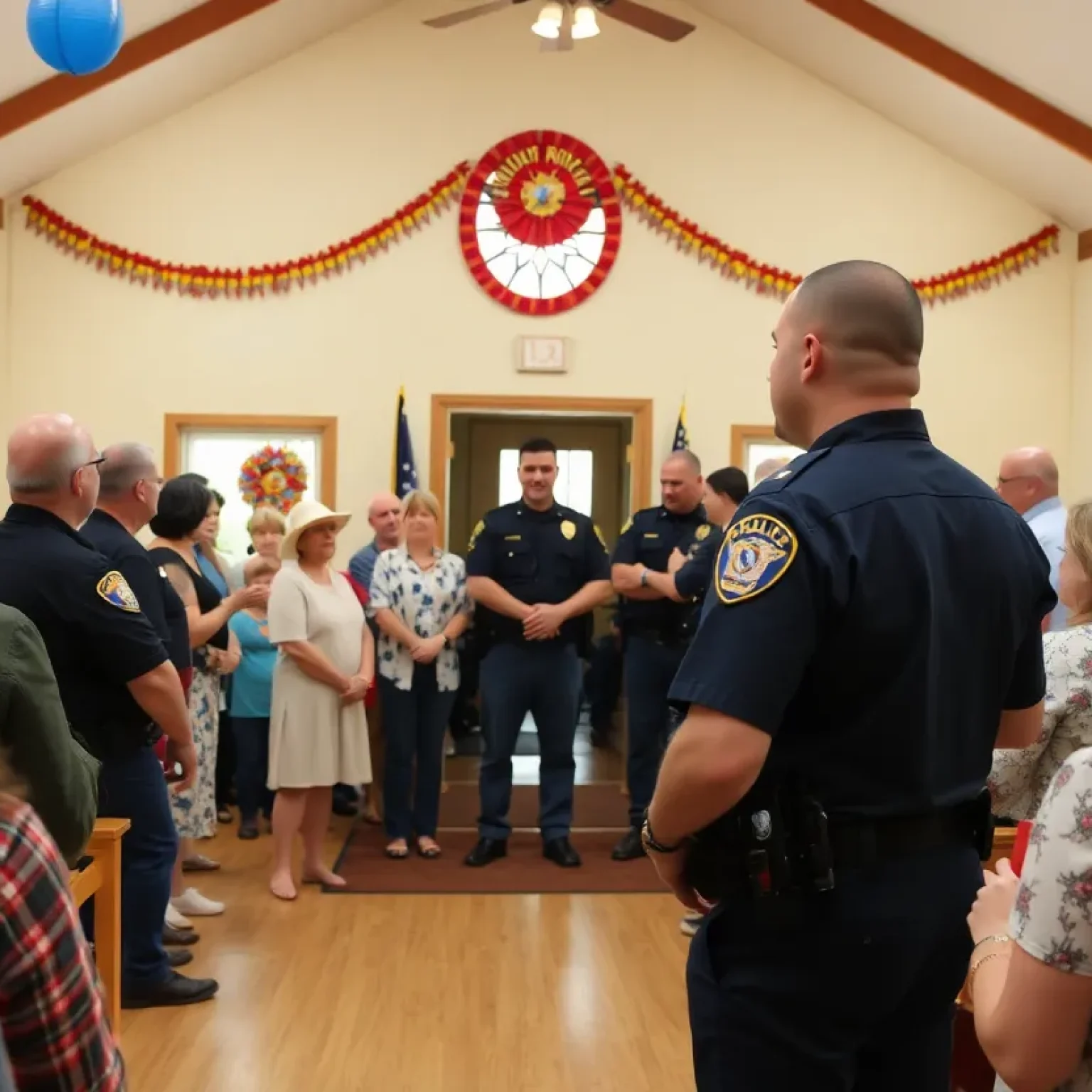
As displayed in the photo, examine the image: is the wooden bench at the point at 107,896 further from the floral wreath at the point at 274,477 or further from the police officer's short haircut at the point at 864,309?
the floral wreath at the point at 274,477

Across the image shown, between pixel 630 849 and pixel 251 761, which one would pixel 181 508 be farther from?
pixel 630 849

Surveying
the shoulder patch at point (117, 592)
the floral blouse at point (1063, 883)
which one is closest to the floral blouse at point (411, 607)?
the shoulder patch at point (117, 592)

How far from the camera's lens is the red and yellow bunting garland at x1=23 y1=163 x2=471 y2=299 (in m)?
6.66

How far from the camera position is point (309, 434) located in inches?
271

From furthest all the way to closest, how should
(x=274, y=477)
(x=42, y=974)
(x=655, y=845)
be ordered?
(x=274, y=477) → (x=655, y=845) → (x=42, y=974)

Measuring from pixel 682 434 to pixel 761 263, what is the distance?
109cm

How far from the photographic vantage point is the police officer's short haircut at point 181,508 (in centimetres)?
387

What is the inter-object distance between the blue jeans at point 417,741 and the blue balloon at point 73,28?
2.49m

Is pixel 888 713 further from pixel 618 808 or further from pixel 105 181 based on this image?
pixel 105 181

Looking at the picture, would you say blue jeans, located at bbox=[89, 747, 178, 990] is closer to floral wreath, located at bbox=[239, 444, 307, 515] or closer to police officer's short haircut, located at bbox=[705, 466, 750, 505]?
police officer's short haircut, located at bbox=[705, 466, 750, 505]

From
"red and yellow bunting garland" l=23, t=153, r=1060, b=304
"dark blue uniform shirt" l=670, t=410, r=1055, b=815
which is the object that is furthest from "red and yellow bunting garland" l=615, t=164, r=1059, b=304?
"dark blue uniform shirt" l=670, t=410, r=1055, b=815

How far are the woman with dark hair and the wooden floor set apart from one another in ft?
1.01

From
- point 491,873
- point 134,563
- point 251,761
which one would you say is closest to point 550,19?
point 134,563

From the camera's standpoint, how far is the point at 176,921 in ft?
12.9
